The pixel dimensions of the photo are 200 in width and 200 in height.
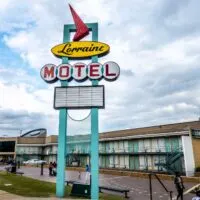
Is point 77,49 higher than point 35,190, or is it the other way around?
point 77,49

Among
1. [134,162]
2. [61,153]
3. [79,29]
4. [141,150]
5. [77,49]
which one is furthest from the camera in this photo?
[134,162]

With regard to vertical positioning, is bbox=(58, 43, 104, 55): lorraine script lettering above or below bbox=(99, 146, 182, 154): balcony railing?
above

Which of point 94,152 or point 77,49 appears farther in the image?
point 77,49

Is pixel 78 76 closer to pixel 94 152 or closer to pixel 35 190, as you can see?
pixel 94 152

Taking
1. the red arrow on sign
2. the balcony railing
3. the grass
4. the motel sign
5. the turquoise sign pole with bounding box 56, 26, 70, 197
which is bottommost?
the grass

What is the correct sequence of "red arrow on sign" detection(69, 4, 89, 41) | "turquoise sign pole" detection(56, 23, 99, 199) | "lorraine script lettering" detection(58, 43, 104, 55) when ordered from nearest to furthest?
1. "turquoise sign pole" detection(56, 23, 99, 199)
2. "lorraine script lettering" detection(58, 43, 104, 55)
3. "red arrow on sign" detection(69, 4, 89, 41)

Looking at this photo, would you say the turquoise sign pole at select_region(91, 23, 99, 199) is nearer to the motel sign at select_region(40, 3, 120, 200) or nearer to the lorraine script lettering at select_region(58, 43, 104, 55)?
the motel sign at select_region(40, 3, 120, 200)

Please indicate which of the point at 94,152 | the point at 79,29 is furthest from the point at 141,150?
the point at 79,29

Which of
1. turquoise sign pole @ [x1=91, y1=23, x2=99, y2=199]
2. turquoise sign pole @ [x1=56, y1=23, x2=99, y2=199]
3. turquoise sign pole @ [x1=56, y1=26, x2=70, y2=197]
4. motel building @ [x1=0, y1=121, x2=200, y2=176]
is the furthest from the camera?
motel building @ [x1=0, y1=121, x2=200, y2=176]

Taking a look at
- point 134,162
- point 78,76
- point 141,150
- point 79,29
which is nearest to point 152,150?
point 141,150

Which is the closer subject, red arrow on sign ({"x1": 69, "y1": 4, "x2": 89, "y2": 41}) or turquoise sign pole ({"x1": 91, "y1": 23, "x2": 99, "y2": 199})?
turquoise sign pole ({"x1": 91, "y1": 23, "x2": 99, "y2": 199})

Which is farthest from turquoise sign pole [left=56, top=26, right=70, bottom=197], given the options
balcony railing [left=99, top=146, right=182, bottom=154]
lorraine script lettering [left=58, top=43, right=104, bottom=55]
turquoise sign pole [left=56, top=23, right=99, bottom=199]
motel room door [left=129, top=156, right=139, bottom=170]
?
motel room door [left=129, top=156, right=139, bottom=170]

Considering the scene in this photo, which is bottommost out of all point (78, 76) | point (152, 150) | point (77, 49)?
A: point (152, 150)

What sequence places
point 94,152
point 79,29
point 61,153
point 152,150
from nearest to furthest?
point 94,152, point 61,153, point 79,29, point 152,150
